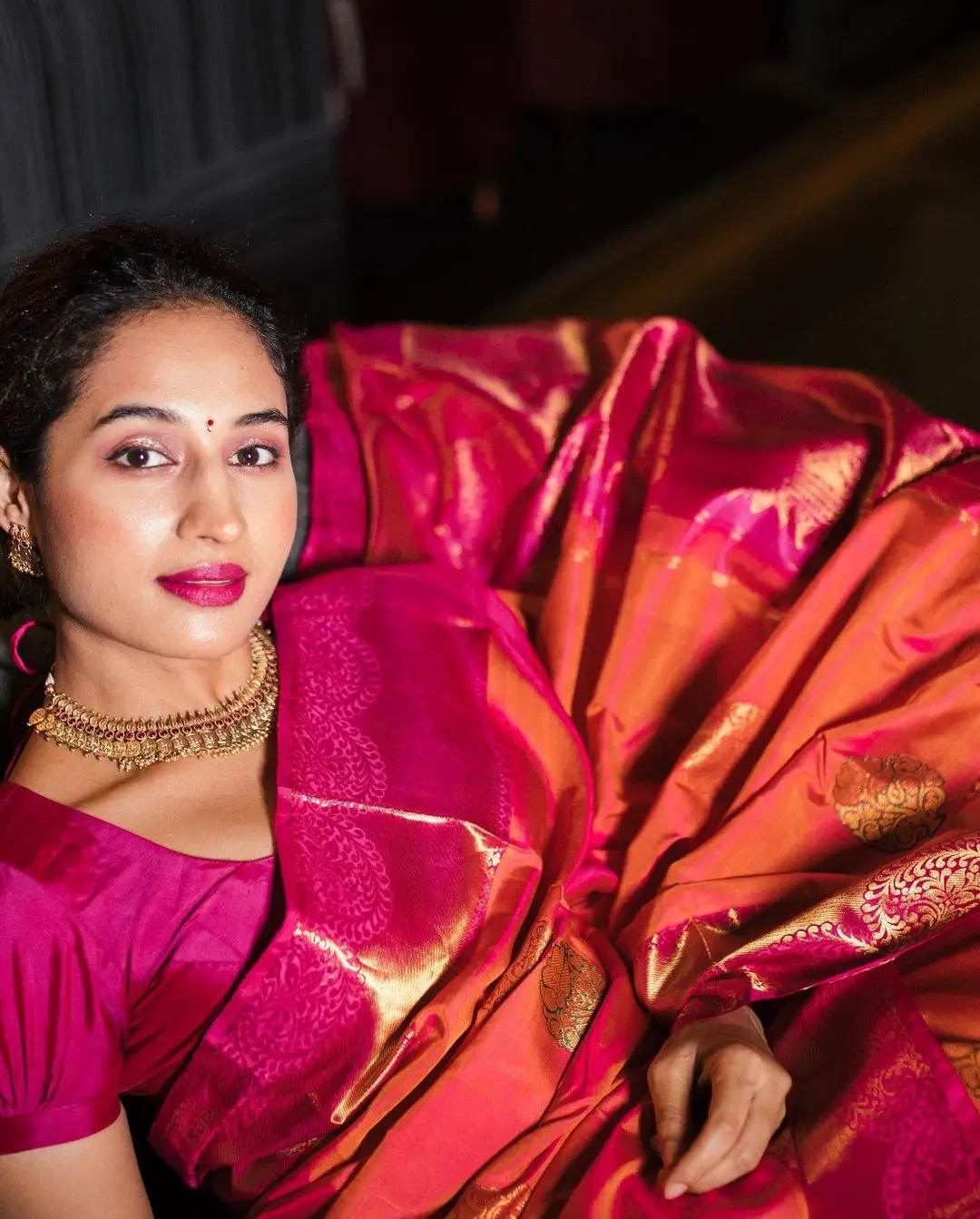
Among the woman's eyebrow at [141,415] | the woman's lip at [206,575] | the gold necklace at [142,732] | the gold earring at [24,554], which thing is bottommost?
the gold necklace at [142,732]

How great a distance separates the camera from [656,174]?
354 centimetres

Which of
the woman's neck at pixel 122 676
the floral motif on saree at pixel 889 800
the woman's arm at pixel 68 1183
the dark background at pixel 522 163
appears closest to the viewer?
the woman's arm at pixel 68 1183

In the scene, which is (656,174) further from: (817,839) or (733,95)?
(817,839)

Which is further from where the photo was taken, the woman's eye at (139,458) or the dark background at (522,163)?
the dark background at (522,163)

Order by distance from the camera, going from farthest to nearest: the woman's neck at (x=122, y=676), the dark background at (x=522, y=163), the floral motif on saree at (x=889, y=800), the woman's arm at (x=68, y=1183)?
the dark background at (x=522, y=163)
the floral motif on saree at (x=889, y=800)
the woman's neck at (x=122, y=676)
the woman's arm at (x=68, y=1183)

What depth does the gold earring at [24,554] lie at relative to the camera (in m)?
0.96

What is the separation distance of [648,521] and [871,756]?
0.27 m

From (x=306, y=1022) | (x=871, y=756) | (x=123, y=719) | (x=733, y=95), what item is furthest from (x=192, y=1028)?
(x=733, y=95)

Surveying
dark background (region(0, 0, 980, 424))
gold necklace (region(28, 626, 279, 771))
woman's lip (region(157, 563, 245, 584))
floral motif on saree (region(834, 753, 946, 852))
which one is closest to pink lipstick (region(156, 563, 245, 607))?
woman's lip (region(157, 563, 245, 584))

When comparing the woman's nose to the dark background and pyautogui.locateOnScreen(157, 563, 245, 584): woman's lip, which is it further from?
the dark background

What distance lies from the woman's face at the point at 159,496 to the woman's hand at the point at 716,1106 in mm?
401

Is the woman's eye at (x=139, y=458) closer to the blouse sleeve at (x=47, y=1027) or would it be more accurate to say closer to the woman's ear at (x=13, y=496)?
the woman's ear at (x=13, y=496)

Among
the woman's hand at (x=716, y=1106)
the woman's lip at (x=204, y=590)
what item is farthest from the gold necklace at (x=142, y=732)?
the woman's hand at (x=716, y=1106)

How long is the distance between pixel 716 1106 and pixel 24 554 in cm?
57
